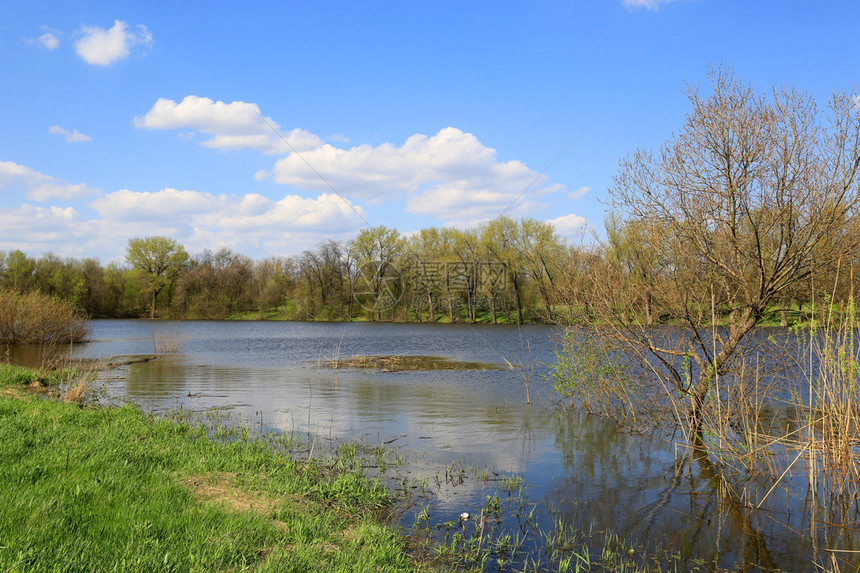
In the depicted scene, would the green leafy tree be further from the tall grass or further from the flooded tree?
the flooded tree

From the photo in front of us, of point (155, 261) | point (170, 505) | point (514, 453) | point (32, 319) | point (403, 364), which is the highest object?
point (155, 261)

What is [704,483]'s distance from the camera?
29.8 feet

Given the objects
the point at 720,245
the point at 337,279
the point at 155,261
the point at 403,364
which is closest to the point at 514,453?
the point at 720,245

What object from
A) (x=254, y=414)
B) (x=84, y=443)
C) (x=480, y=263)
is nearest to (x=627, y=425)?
(x=254, y=414)

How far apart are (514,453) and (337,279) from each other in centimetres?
7115

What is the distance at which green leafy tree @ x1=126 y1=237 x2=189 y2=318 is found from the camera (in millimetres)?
74750

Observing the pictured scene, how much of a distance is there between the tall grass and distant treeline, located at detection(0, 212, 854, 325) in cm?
1942

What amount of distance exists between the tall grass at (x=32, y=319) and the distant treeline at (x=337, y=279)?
1942 centimetres

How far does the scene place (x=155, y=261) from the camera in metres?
75.9

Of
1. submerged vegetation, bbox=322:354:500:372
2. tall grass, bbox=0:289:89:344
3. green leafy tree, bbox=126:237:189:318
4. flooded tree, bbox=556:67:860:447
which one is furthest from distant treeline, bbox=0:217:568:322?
flooded tree, bbox=556:67:860:447

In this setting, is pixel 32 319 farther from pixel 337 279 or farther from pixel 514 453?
pixel 337 279

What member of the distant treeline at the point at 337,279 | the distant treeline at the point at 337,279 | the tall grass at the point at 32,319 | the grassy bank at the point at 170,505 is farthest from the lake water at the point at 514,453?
the distant treeline at the point at 337,279

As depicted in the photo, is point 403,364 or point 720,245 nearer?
point 720,245

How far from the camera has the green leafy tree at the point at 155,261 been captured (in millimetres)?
74750
